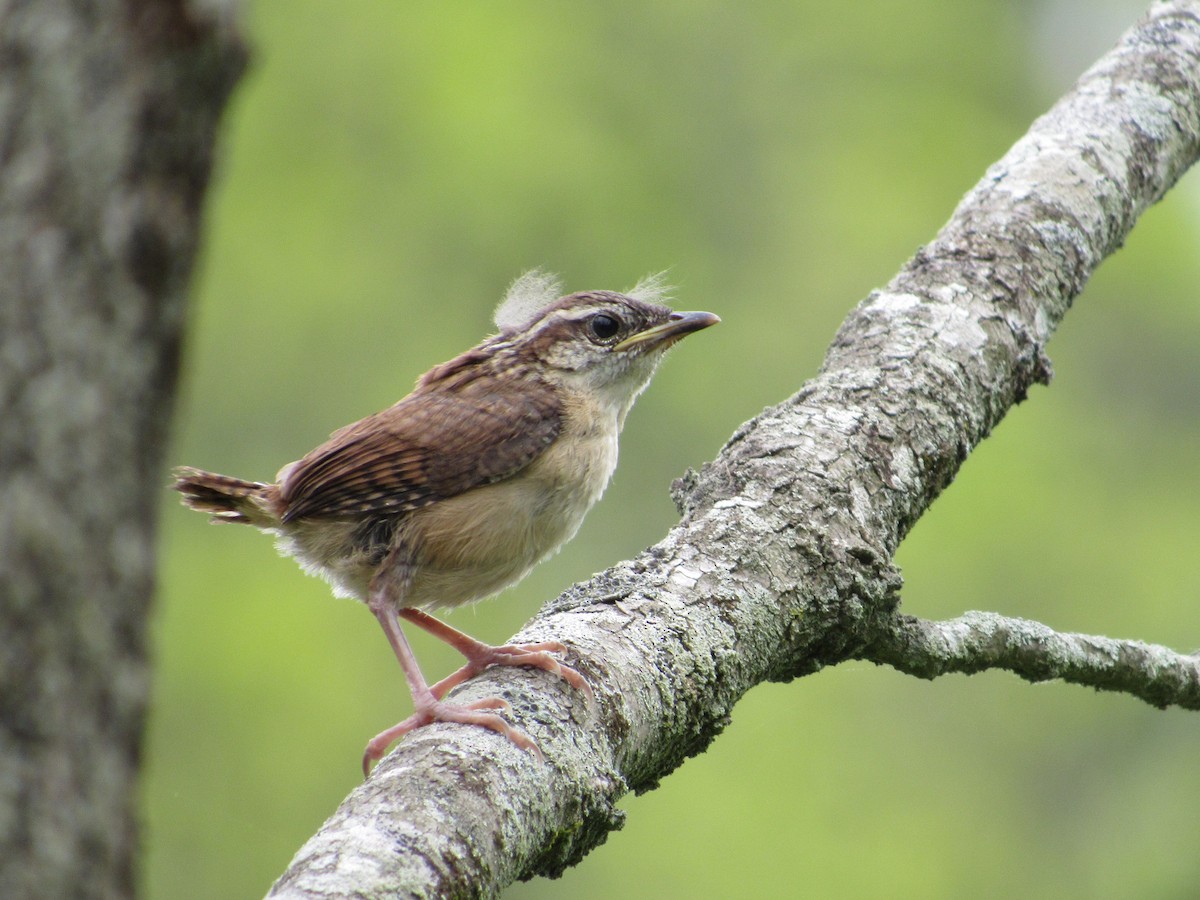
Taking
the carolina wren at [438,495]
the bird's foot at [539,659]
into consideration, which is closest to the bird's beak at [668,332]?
the carolina wren at [438,495]

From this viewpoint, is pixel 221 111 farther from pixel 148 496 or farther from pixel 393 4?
pixel 393 4

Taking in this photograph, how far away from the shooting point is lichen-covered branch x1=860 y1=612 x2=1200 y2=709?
3305 millimetres

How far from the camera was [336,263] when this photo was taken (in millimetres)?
12164

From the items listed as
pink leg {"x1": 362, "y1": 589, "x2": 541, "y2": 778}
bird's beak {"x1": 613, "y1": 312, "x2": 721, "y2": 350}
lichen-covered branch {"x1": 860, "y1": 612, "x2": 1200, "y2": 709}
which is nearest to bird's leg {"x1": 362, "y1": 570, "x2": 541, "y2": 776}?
pink leg {"x1": 362, "y1": 589, "x2": 541, "y2": 778}

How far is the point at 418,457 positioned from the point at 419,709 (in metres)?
1.03

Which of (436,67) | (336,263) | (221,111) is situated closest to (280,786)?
(336,263)

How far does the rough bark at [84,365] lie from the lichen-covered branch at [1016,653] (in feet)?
8.05

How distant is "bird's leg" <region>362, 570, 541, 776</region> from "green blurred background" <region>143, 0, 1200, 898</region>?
19.0 ft

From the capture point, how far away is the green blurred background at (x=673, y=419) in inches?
401

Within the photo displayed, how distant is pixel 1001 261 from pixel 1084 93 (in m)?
1.16

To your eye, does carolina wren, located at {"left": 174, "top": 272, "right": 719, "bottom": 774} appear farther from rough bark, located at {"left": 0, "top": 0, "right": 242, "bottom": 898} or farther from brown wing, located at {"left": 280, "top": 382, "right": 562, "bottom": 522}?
rough bark, located at {"left": 0, "top": 0, "right": 242, "bottom": 898}

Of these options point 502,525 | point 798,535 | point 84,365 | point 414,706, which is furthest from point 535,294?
point 84,365

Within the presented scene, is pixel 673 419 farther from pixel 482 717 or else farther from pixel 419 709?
pixel 482 717

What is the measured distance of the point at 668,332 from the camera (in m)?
4.62
